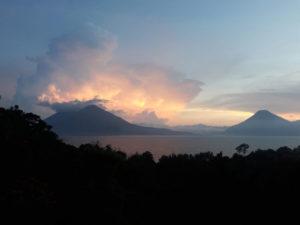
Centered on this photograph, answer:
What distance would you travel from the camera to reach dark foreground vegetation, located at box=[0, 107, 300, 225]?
18.4m

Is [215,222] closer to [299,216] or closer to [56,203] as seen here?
[299,216]

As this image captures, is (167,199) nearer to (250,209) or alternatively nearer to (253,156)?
(250,209)

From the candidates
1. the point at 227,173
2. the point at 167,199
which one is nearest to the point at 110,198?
the point at 167,199

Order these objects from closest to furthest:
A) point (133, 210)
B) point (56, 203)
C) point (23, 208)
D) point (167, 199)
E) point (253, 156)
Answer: point (23, 208), point (56, 203), point (133, 210), point (167, 199), point (253, 156)

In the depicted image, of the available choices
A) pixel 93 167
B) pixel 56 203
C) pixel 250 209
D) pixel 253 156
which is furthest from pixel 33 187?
pixel 253 156

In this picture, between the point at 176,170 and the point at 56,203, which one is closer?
the point at 56,203

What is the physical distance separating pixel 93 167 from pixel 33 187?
5.17 meters

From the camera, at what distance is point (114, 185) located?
74.1 ft

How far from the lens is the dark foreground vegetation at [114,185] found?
1838 centimetres

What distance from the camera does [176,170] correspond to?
28.8 metres

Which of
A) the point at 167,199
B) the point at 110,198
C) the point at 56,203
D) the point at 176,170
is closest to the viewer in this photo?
the point at 56,203

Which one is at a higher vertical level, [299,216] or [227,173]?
[227,173]

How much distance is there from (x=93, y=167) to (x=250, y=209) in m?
8.11

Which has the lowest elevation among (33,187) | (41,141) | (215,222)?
(215,222)
